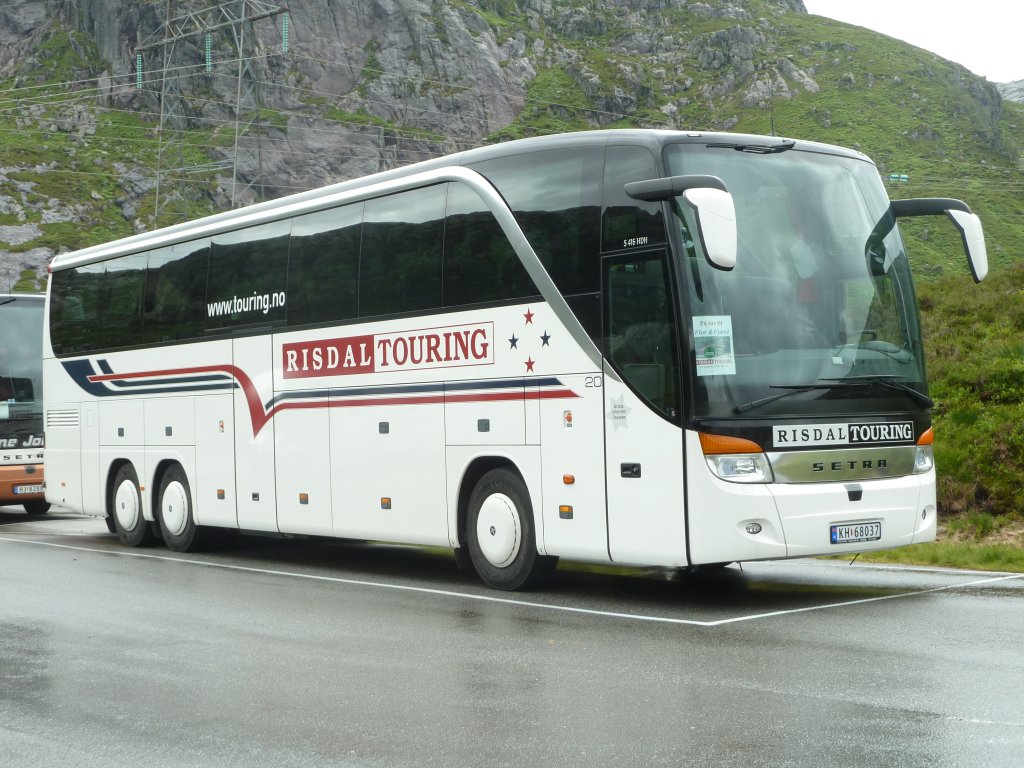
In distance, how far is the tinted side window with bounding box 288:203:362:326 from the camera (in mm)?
13820

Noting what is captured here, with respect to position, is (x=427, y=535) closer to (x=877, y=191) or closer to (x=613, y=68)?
(x=877, y=191)

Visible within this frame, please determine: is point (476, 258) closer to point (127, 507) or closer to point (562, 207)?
point (562, 207)

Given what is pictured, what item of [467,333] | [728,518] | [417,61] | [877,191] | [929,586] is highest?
[417,61]

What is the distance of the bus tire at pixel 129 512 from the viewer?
57.8ft

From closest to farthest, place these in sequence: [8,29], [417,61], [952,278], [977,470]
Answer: [977,470] < [952,278] < [8,29] < [417,61]

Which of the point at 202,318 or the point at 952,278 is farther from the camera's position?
the point at 952,278

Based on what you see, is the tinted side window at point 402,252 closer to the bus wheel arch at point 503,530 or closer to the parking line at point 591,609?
the bus wheel arch at point 503,530

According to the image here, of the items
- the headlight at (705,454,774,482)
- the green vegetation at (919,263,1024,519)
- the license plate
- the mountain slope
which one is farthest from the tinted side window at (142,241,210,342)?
the mountain slope

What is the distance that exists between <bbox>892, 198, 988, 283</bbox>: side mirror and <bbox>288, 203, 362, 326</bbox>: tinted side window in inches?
208

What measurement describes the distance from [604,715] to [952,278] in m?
21.9

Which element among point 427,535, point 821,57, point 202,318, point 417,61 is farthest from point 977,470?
point 821,57

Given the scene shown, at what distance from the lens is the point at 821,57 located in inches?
5566

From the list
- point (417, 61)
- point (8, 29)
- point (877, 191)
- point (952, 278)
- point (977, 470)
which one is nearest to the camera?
point (877, 191)

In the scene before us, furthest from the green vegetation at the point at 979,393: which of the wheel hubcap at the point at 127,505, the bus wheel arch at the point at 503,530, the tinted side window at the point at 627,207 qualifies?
the wheel hubcap at the point at 127,505
